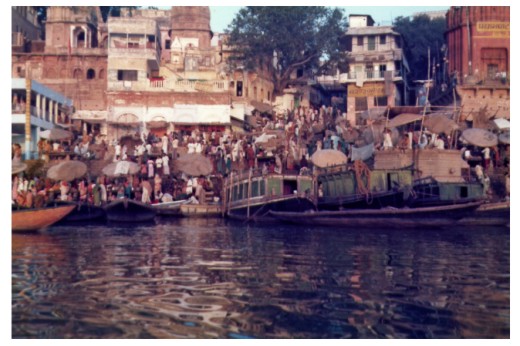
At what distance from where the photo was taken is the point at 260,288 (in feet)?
35.4

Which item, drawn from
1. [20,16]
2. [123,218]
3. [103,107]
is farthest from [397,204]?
[20,16]

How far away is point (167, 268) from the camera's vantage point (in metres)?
13.0

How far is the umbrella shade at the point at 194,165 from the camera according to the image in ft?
92.9

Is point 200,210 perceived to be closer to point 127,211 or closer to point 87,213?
point 127,211

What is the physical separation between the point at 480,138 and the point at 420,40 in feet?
73.0

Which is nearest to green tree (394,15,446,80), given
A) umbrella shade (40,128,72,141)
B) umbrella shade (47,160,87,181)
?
umbrella shade (40,128,72,141)

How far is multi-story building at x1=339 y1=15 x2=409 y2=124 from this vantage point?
42938 millimetres

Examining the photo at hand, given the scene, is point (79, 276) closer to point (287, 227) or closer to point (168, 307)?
point (168, 307)

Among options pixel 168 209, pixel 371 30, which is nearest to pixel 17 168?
pixel 168 209

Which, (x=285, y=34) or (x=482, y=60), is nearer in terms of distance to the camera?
(x=482, y=60)

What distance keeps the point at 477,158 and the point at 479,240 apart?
11033mm

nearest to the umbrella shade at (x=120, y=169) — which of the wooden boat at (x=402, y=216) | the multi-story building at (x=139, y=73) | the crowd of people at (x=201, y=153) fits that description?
the crowd of people at (x=201, y=153)

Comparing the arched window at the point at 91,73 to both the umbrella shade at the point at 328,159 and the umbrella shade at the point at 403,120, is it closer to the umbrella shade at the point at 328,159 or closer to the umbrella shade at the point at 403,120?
the umbrella shade at the point at 403,120

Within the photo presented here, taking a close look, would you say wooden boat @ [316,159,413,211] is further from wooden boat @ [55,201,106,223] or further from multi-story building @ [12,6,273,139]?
multi-story building @ [12,6,273,139]
